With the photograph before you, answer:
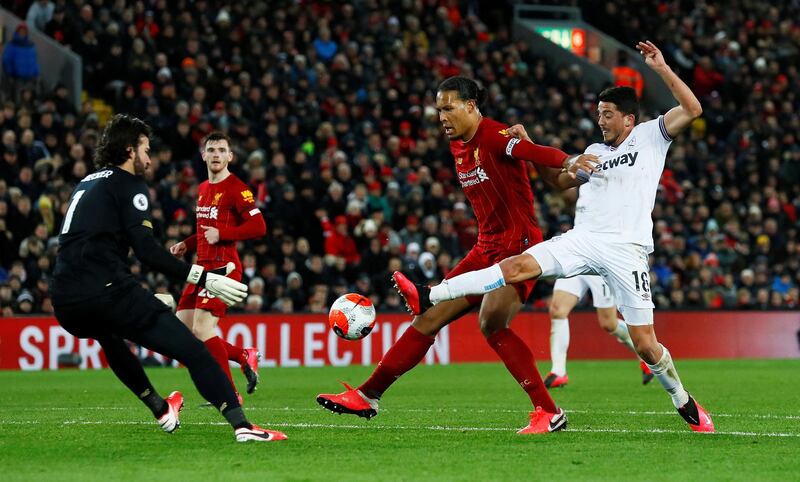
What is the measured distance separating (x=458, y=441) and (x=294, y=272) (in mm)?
13079

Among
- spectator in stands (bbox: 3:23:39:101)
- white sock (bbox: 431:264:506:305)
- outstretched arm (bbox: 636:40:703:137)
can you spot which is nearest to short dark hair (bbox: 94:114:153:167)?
white sock (bbox: 431:264:506:305)

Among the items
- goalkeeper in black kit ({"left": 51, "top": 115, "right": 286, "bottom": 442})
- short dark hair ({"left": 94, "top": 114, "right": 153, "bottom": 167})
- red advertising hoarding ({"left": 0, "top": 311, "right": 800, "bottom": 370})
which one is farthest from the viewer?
red advertising hoarding ({"left": 0, "top": 311, "right": 800, "bottom": 370})

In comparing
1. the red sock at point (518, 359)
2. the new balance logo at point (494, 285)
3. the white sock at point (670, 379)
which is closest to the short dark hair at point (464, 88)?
the new balance logo at point (494, 285)

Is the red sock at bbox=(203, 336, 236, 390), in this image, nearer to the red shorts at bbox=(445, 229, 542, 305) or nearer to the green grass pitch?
the green grass pitch

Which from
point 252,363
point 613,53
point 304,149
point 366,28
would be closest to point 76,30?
point 304,149

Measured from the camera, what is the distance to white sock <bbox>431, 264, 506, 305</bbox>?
8719 mm

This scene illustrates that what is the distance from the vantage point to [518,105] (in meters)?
28.6

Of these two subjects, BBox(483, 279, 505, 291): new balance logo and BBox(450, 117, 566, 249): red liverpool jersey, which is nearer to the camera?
BBox(483, 279, 505, 291): new balance logo

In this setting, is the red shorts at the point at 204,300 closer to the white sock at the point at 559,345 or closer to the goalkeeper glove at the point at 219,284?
the goalkeeper glove at the point at 219,284

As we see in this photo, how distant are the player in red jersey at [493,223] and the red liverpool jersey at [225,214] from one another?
2.71 meters

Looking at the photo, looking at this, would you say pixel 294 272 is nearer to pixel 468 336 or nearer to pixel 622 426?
pixel 468 336

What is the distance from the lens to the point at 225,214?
11.8m

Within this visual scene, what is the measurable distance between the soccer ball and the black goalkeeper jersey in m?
1.53

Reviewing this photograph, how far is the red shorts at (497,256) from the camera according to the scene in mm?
9367
